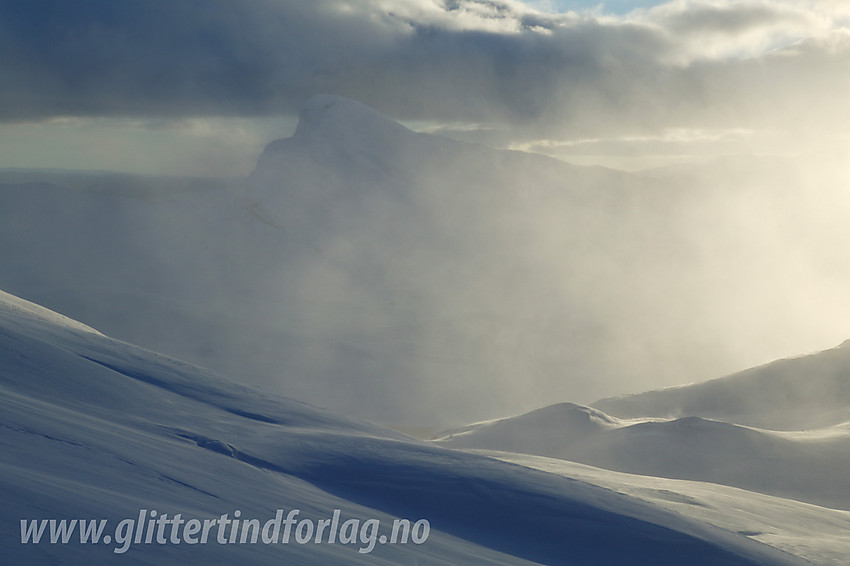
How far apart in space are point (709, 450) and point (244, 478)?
1158 centimetres

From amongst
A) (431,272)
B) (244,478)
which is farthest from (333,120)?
(244,478)

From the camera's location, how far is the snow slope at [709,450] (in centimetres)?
1232

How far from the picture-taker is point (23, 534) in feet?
7.63

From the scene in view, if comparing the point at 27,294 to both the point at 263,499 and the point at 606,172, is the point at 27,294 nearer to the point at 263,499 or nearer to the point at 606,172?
the point at 263,499

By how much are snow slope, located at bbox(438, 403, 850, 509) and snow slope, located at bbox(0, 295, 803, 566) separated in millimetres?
8466

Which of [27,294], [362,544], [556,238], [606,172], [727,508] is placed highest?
[606,172]

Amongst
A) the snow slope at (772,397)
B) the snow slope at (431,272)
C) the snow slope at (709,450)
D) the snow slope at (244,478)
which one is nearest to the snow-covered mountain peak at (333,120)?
the snow slope at (431,272)

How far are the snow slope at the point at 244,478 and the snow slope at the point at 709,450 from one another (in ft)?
27.8

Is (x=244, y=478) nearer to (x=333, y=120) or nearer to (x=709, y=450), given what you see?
(x=709, y=450)

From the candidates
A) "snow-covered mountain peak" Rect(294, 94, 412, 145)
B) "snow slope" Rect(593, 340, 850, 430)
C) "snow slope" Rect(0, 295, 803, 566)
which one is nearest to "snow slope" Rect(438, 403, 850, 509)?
"snow slope" Rect(593, 340, 850, 430)

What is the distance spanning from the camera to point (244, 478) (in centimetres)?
388

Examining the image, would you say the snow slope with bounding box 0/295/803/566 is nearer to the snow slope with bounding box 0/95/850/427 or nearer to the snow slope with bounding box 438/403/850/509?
the snow slope with bounding box 438/403/850/509

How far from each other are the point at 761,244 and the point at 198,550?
238 ft

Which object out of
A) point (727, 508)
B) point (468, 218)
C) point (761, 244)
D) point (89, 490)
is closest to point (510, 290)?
point (468, 218)
